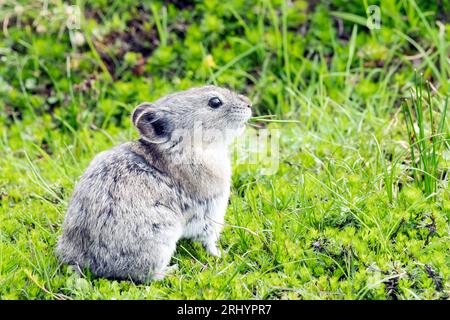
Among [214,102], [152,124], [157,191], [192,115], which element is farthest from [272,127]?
[157,191]

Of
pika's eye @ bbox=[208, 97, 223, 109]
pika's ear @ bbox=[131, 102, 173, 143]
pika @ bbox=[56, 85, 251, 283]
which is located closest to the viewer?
pika @ bbox=[56, 85, 251, 283]

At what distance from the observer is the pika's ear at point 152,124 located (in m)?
5.53

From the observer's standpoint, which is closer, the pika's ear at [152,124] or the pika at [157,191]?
the pika at [157,191]

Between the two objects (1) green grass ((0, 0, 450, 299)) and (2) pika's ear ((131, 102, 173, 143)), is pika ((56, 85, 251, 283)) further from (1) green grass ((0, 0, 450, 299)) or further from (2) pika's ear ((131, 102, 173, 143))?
(1) green grass ((0, 0, 450, 299))

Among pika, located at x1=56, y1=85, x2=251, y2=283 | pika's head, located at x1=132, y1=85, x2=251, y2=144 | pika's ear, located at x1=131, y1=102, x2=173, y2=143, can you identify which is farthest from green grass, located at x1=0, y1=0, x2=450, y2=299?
pika's ear, located at x1=131, y1=102, x2=173, y2=143

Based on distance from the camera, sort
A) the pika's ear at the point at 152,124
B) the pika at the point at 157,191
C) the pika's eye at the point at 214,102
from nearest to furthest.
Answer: the pika at the point at 157,191 < the pika's ear at the point at 152,124 < the pika's eye at the point at 214,102

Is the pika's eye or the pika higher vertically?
the pika's eye

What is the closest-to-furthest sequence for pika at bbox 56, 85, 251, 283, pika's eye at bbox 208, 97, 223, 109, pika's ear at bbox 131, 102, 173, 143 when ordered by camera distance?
pika at bbox 56, 85, 251, 283
pika's ear at bbox 131, 102, 173, 143
pika's eye at bbox 208, 97, 223, 109

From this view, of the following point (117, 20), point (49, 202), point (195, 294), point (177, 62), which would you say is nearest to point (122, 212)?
point (195, 294)

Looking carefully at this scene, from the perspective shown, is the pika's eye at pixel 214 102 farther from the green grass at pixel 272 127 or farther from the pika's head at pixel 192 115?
the green grass at pixel 272 127

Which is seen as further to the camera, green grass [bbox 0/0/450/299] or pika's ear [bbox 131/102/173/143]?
pika's ear [bbox 131/102/173/143]

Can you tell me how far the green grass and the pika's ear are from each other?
83cm

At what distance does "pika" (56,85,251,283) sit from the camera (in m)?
5.10

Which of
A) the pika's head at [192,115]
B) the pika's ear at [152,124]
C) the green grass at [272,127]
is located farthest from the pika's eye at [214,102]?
the green grass at [272,127]
